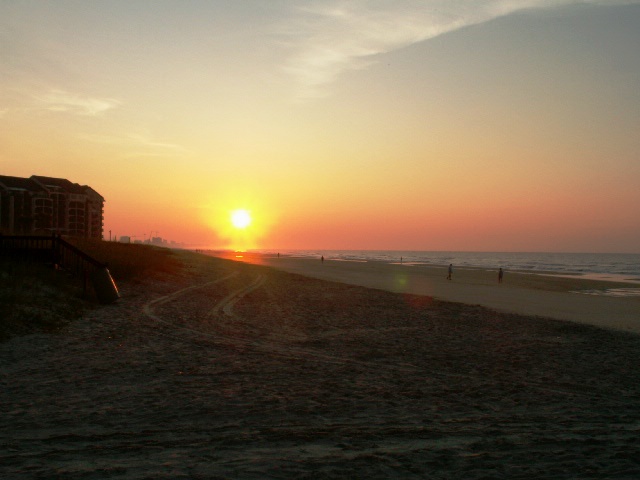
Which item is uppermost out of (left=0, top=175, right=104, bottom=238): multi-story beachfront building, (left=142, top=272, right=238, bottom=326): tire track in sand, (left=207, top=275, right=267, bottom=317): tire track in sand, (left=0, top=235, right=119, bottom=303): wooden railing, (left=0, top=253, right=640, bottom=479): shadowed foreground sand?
(left=0, top=175, right=104, bottom=238): multi-story beachfront building

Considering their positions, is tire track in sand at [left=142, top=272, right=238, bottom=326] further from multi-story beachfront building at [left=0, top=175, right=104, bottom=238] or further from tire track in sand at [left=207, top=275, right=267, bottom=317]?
multi-story beachfront building at [left=0, top=175, right=104, bottom=238]

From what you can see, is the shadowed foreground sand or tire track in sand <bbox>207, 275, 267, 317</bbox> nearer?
the shadowed foreground sand

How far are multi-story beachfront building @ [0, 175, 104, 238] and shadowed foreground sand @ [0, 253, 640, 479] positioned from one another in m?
42.0

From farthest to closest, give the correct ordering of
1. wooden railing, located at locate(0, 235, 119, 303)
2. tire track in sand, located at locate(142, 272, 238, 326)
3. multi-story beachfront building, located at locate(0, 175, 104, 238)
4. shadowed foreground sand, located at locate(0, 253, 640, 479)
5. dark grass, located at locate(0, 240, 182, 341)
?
multi-story beachfront building, located at locate(0, 175, 104, 238) → wooden railing, located at locate(0, 235, 119, 303) → tire track in sand, located at locate(142, 272, 238, 326) → dark grass, located at locate(0, 240, 182, 341) → shadowed foreground sand, located at locate(0, 253, 640, 479)

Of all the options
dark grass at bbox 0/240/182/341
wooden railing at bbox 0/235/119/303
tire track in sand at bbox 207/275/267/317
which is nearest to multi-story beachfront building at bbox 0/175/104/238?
tire track in sand at bbox 207/275/267/317

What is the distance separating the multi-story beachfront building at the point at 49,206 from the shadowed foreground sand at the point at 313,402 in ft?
138

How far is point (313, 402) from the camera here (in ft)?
26.7

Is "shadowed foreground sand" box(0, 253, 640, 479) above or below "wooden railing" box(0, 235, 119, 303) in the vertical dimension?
below

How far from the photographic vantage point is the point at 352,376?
10.0 metres

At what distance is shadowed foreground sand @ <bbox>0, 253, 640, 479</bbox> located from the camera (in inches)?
227

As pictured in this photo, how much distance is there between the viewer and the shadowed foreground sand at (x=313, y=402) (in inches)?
227

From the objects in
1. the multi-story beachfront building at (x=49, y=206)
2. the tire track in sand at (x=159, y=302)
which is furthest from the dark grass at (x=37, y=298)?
the multi-story beachfront building at (x=49, y=206)

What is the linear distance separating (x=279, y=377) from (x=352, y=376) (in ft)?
4.58

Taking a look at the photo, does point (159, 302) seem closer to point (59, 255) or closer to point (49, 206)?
point (59, 255)
